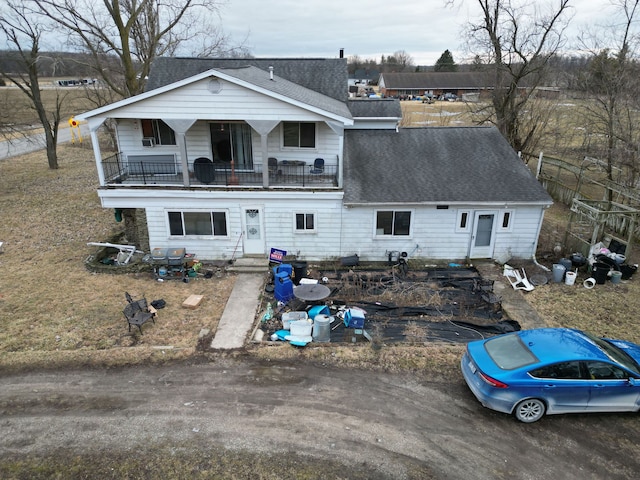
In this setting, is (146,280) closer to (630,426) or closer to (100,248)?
(100,248)

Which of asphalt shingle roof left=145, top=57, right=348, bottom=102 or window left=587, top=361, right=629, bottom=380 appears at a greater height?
asphalt shingle roof left=145, top=57, right=348, bottom=102

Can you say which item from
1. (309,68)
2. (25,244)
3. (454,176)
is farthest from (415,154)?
(25,244)

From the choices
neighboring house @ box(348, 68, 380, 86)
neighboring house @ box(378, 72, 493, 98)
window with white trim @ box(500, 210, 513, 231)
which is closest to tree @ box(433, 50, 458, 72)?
neighboring house @ box(378, 72, 493, 98)

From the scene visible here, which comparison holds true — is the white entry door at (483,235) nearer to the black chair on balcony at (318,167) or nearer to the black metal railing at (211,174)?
the black metal railing at (211,174)

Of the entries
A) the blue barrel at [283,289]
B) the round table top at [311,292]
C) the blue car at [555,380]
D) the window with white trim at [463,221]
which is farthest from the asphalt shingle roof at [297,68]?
the blue car at [555,380]

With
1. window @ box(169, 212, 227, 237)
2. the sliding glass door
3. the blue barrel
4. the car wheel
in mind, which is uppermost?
the sliding glass door

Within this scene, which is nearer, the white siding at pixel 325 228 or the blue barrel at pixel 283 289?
the blue barrel at pixel 283 289

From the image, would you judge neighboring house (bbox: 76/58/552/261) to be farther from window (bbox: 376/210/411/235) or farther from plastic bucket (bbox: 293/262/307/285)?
plastic bucket (bbox: 293/262/307/285)
